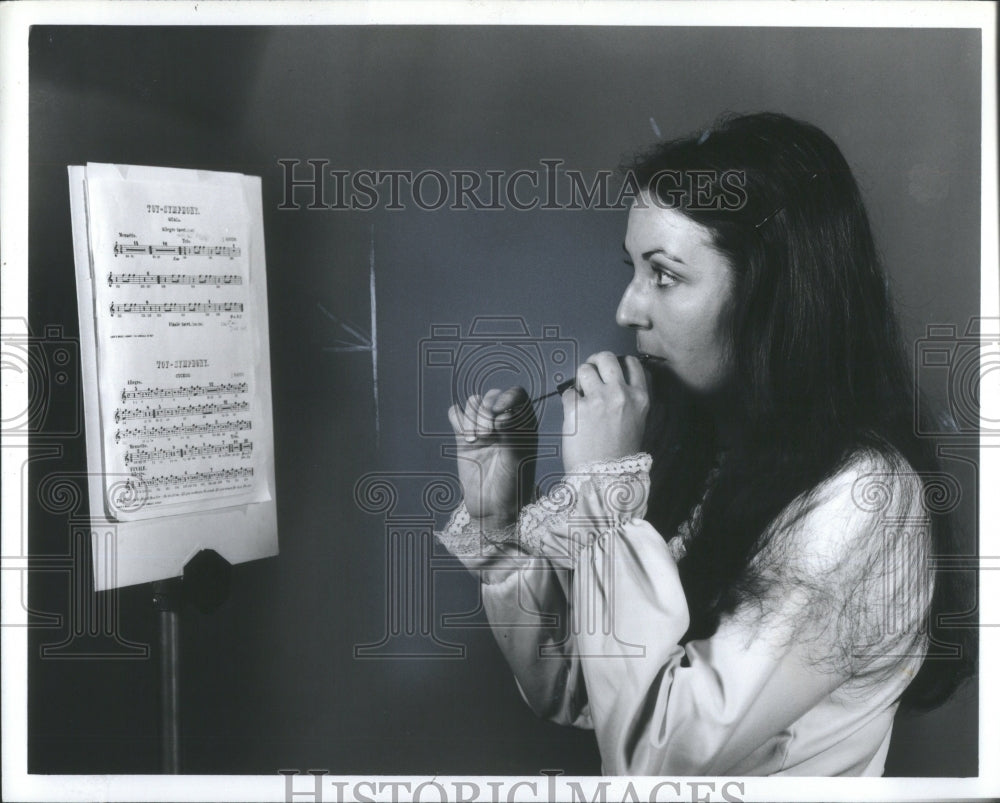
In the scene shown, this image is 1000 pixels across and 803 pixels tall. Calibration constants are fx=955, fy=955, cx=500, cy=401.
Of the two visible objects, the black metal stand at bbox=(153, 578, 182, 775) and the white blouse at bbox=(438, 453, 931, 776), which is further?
the black metal stand at bbox=(153, 578, 182, 775)

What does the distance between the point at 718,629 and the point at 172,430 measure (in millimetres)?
1079

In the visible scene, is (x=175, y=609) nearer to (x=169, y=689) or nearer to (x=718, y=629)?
(x=169, y=689)

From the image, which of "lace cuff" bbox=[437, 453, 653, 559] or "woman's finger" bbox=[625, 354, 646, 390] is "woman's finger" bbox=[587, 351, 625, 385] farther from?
"lace cuff" bbox=[437, 453, 653, 559]

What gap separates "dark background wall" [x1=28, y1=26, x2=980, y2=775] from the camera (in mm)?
1812

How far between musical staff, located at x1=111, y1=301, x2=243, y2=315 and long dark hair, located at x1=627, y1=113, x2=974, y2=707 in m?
0.81

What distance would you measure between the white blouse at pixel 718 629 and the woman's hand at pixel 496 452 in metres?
0.04

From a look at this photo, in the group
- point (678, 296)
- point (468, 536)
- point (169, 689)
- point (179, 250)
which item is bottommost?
point (169, 689)

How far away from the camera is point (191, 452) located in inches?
71.1

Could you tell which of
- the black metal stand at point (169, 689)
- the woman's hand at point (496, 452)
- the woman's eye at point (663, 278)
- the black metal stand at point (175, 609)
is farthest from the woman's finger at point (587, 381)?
the black metal stand at point (169, 689)

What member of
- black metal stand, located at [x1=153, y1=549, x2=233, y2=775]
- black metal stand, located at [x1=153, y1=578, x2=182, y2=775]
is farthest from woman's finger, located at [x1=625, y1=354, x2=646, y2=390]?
black metal stand, located at [x1=153, y1=578, x2=182, y2=775]

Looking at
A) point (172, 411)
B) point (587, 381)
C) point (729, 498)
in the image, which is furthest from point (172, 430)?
point (729, 498)

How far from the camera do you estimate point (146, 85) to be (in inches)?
71.9

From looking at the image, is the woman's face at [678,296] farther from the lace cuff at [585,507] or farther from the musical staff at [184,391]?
the musical staff at [184,391]

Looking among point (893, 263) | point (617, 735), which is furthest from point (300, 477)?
point (893, 263)
